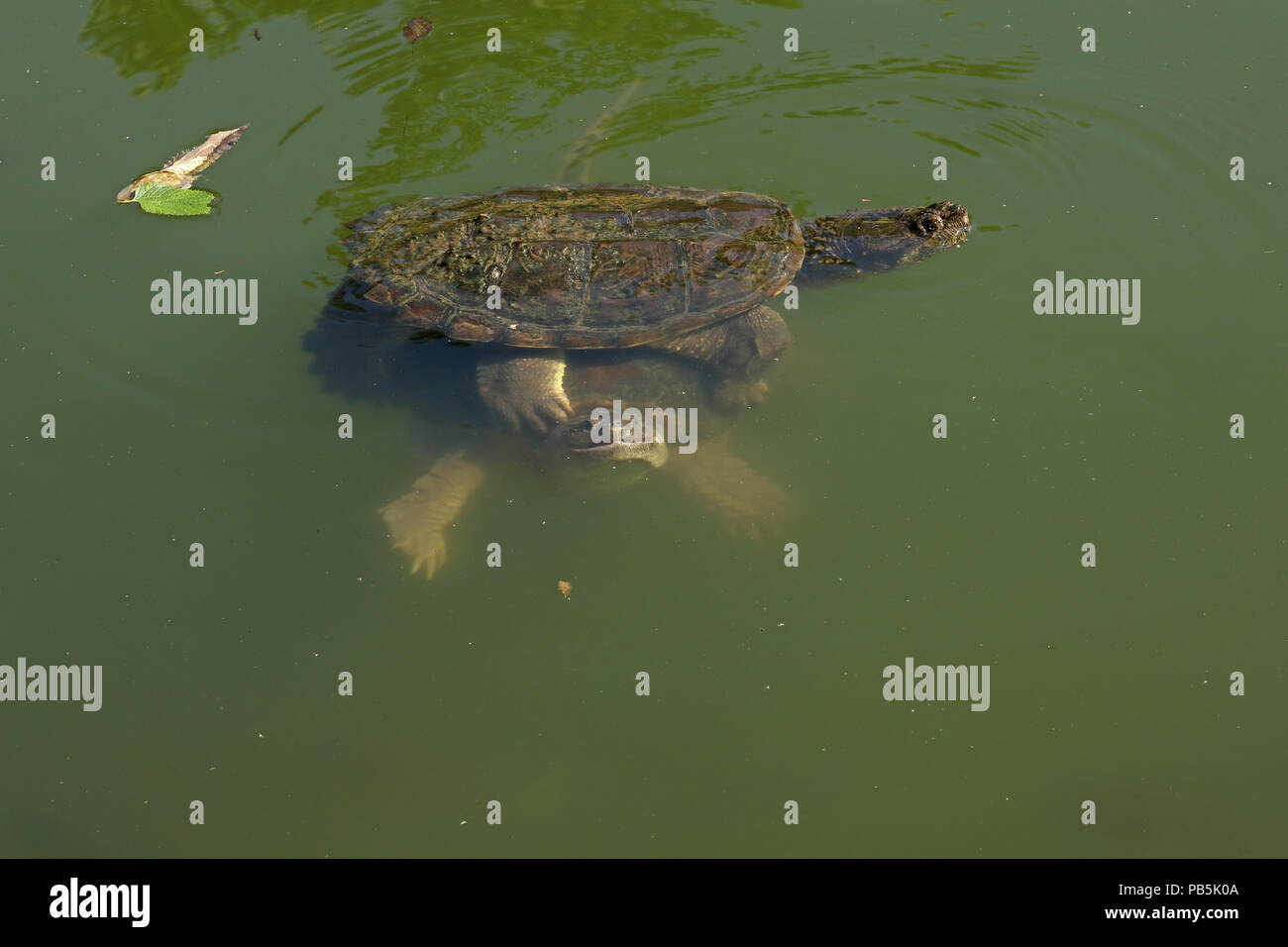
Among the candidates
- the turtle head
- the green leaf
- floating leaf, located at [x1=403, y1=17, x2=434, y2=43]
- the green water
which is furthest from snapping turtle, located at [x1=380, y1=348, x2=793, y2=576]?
floating leaf, located at [x1=403, y1=17, x2=434, y2=43]

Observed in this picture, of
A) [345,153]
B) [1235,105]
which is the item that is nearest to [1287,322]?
[1235,105]

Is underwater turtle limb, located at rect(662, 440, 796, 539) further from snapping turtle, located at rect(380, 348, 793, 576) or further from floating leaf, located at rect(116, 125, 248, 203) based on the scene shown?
floating leaf, located at rect(116, 125, 248, 203)

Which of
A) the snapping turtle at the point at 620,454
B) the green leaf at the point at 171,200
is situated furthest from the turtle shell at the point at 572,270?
the green leaf at the point at 171,200

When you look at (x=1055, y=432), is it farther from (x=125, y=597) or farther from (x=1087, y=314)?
(x=125, y=597)

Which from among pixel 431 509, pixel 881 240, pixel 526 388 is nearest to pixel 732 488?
pixel 526 388

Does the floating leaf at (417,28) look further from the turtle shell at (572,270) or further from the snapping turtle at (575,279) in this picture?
the turtle shell at (572,270)

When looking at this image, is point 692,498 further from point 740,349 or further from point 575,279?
point 575,279

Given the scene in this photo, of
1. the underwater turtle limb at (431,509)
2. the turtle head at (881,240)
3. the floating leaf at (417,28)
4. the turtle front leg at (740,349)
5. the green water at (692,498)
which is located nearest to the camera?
the green water at (692,498)
